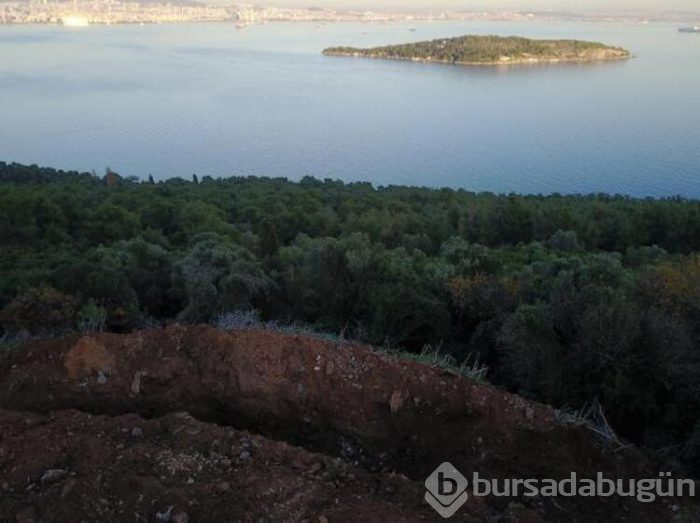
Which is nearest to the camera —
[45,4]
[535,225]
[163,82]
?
[535,225]

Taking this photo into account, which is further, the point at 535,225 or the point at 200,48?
the point at 200,48

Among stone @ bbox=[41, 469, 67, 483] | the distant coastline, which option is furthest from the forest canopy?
the distant coastline

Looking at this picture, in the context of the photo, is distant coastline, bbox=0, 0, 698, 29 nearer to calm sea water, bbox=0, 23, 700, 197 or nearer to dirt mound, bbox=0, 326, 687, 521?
calm sea water, bbox=0, 23, 700, 197

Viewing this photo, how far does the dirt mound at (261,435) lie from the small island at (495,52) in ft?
257

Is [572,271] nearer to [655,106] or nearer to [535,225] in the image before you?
[535,225]

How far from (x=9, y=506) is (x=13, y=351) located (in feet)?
5.50

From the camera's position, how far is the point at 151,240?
637 inches

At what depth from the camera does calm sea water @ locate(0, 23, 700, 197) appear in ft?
109

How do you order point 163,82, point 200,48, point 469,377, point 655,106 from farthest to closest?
1. point 200,48
2. point 163,82
3. point 655,106
4. point 469,377

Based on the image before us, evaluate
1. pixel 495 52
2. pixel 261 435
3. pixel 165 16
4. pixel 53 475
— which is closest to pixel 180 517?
pixel 53 475

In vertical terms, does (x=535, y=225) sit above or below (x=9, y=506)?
below

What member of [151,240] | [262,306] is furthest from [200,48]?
[262,306]

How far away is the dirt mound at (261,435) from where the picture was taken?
319 centimetres

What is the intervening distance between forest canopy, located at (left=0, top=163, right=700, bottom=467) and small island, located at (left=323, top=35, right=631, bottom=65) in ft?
214
